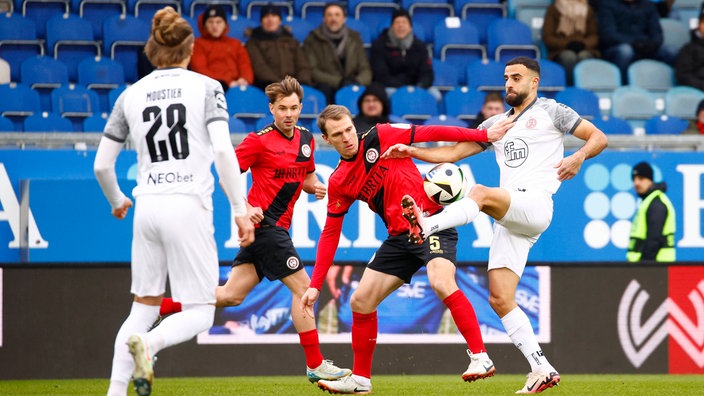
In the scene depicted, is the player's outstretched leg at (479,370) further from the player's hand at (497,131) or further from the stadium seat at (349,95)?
the stadium seat at (349,95)

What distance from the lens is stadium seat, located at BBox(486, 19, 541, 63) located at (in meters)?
15.2

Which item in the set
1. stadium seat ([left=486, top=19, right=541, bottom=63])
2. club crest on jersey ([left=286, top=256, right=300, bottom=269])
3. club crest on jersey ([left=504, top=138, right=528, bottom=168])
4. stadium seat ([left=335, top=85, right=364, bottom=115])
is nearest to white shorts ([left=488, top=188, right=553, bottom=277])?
club crest on jersey ([left=504, top=138, right=528, bottom=168])

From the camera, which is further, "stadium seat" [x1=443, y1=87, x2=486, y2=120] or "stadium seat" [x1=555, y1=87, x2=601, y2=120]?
"stadium seat" [x1=555, y1=87, x2=601, y2=120]

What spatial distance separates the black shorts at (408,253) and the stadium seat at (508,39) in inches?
312

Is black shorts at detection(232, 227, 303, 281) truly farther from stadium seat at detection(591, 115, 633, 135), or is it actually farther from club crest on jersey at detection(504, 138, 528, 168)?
stadium seat at detection(591, 115, 633, 135)

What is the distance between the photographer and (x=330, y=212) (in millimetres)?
7605

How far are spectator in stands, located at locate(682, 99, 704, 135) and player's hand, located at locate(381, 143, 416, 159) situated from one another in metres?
6.90

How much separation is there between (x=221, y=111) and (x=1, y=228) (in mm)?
5873

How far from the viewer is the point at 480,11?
15.8 meters

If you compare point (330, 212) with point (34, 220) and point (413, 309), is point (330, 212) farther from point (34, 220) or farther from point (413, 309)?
point (34, 220)

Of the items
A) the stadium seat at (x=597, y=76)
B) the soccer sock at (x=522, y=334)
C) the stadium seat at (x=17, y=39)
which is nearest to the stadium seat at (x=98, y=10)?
the stadium seat at (x=17, y=39)

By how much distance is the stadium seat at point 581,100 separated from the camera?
45.8 ft

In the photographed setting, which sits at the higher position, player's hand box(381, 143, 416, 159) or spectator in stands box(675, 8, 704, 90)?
spectator in stands box(675, 8, 704, 90)

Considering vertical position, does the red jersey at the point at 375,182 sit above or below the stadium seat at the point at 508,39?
below
